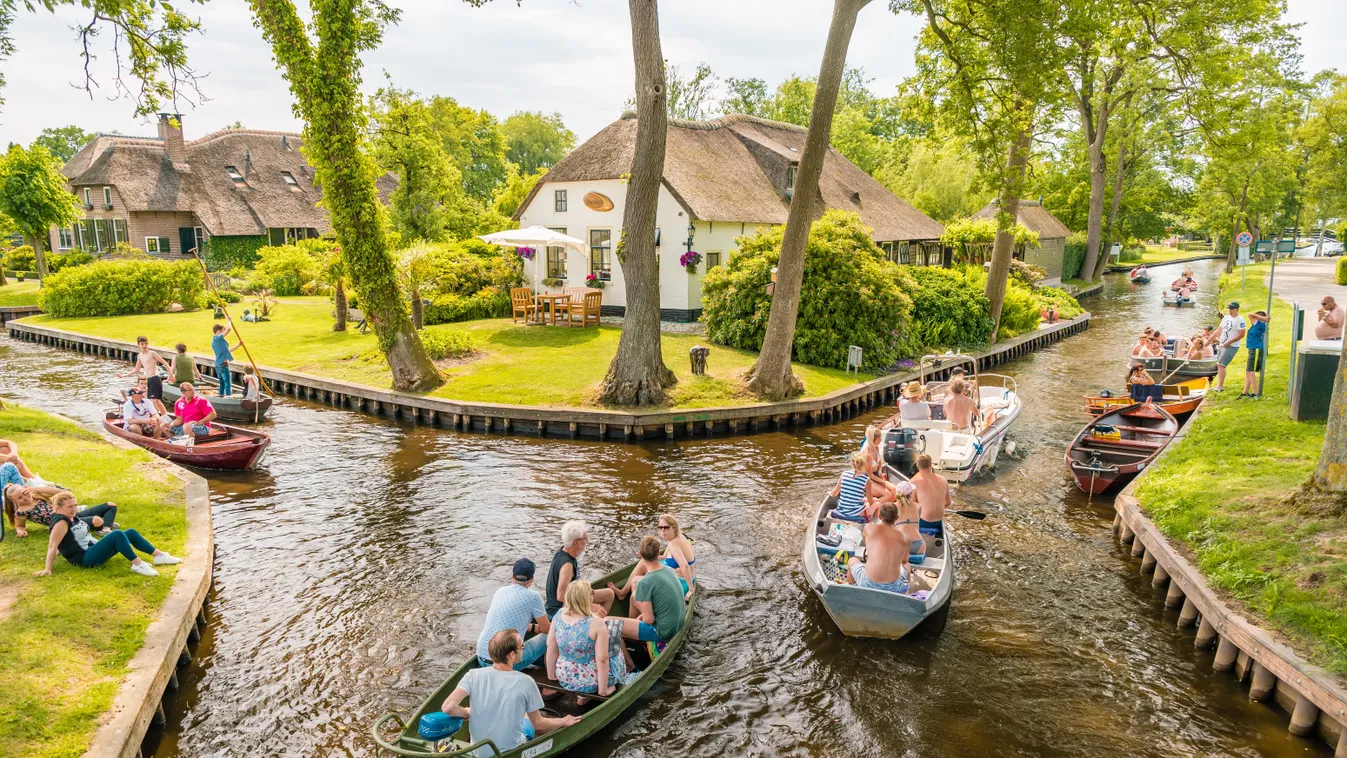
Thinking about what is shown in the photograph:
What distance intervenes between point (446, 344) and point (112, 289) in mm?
19132

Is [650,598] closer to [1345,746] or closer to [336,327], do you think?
[1345,746]

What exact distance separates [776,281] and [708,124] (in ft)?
49.8

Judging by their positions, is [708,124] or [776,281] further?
[708,124]

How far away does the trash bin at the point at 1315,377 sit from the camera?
1336 cm

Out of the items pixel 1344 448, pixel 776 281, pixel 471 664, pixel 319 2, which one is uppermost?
pixel 319 2

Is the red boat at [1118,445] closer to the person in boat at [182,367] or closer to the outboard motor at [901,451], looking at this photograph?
the outboard motor at [901,451]

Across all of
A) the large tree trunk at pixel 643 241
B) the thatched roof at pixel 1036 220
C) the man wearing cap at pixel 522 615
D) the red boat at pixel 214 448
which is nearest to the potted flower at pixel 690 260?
the large tree trunk at pixel 643 241

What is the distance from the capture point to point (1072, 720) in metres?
7.89

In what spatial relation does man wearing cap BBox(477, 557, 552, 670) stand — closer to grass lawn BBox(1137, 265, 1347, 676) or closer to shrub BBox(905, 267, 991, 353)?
grass lawn BBox(1137, 265, 1347, 676)

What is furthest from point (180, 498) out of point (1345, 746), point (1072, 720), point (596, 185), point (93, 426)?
point (596, 185)

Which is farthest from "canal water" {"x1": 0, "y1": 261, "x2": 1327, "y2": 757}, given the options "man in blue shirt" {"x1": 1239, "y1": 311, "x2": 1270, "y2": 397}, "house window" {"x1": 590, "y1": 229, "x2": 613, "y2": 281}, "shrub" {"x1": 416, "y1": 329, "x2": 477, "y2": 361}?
"house window" {"x1": 590, "y1": 229, "x2": 613, "y2": 281}

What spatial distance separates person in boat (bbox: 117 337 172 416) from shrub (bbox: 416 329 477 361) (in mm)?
6201

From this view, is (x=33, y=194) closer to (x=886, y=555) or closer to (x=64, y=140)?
(x=886, y=555)

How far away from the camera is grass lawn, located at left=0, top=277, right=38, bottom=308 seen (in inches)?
1406
